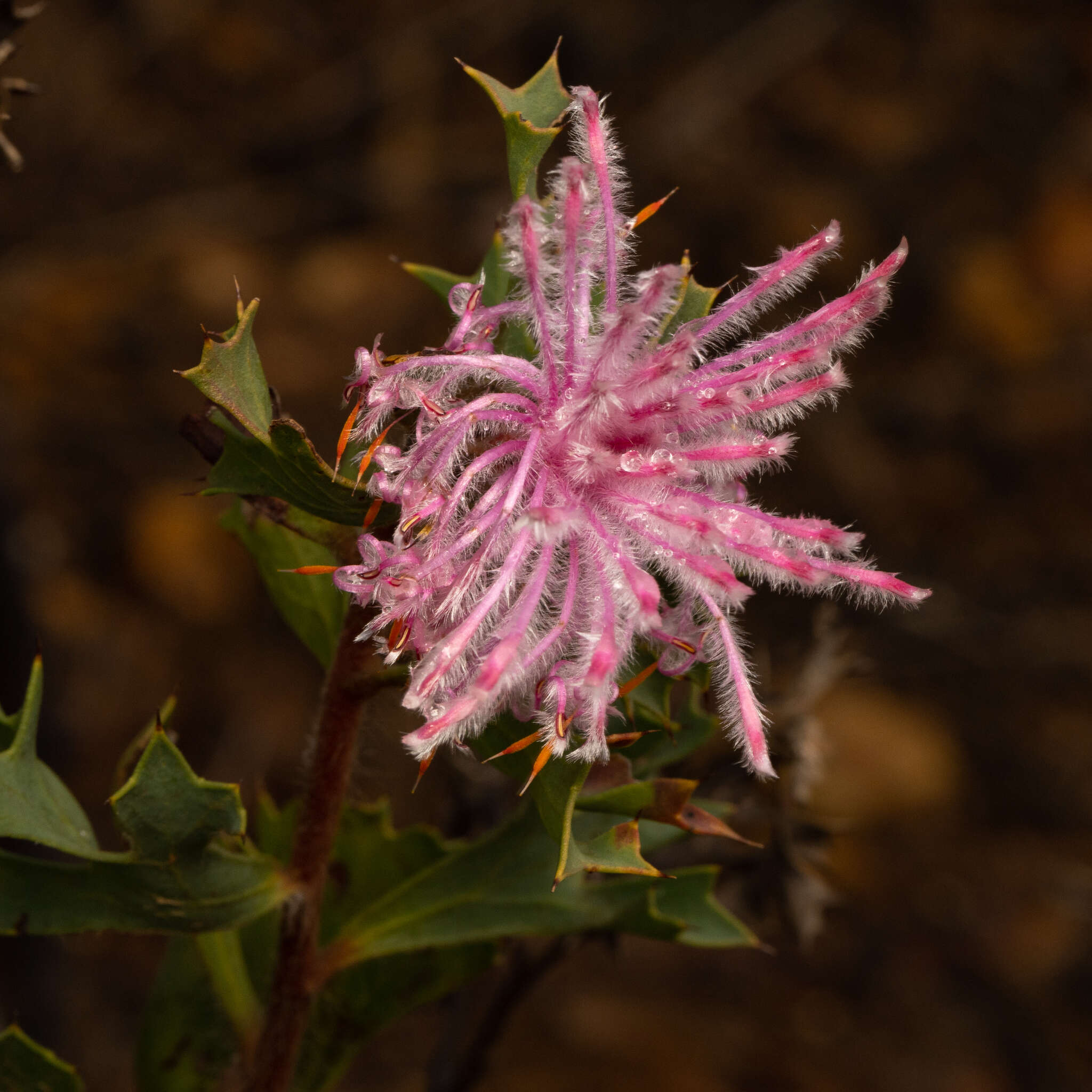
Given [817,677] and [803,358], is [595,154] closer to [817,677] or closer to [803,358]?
[803,358]

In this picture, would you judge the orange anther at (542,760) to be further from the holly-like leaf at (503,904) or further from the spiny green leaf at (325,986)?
the spiny green leaf at (325,986)

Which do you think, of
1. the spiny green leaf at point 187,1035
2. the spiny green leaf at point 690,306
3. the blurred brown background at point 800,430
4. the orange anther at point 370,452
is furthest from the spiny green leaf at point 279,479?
the blurred brown background at point 800,430

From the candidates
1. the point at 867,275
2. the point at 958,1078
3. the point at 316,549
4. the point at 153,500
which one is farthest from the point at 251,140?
the point at 958,1078

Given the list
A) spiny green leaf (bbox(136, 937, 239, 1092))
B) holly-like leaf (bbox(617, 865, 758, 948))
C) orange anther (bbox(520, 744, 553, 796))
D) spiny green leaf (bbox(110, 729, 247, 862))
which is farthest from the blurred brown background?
orange anther (bbox(520, 744, 553, 796))

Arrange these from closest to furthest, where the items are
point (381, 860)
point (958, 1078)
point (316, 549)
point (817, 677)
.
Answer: point (316, 549), point (381, 860), point (817, 677), point (958, 1078)

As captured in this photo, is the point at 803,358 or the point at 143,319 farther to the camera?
the point at 143,319

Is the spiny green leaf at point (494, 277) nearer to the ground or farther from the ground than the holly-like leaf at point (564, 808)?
farther from the ground

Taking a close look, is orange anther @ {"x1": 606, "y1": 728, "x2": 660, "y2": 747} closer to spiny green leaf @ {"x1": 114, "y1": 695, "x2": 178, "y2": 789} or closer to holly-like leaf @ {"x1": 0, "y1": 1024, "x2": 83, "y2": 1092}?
spiny green leaf @ {"x1": 114, "y1": 695, "x2": 178, "y2": 789}
